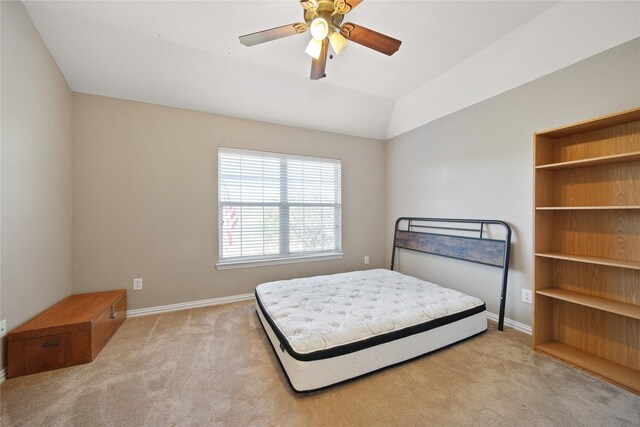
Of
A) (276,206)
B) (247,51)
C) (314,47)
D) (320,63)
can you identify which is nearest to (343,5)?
(314,47)

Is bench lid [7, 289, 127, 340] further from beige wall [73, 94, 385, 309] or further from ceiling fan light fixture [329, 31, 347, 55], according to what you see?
ceiling fan light fixture [329, 31, 347, 55]

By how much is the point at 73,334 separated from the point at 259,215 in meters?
1.95

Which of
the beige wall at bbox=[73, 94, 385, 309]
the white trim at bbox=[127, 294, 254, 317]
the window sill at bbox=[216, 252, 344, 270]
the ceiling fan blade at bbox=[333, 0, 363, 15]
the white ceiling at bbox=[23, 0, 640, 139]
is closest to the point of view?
the ceiling fan blade at bbox=[333, 0, 363, 15]

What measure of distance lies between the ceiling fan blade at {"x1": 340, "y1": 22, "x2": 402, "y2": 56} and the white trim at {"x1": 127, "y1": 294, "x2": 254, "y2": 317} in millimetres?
2945

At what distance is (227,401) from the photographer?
1.42 metres

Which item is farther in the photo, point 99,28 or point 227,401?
point 99,28

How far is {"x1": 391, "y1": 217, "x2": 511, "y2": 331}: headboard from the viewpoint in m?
2.32

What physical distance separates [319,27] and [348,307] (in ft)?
6.66

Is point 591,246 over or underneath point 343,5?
underneath

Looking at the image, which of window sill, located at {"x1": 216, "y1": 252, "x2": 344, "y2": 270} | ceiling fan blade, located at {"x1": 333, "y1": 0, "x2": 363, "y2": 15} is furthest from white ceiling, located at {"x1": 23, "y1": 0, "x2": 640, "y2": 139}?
window sill, located at {"x1": 216, "y1": 252, "x2": 344, "y2": 270}

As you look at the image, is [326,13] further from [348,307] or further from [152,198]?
[152,198]

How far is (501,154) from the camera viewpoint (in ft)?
7.97

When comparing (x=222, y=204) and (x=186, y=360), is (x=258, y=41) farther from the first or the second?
(x=186, y=360)

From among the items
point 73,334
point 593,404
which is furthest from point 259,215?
point 593,404
